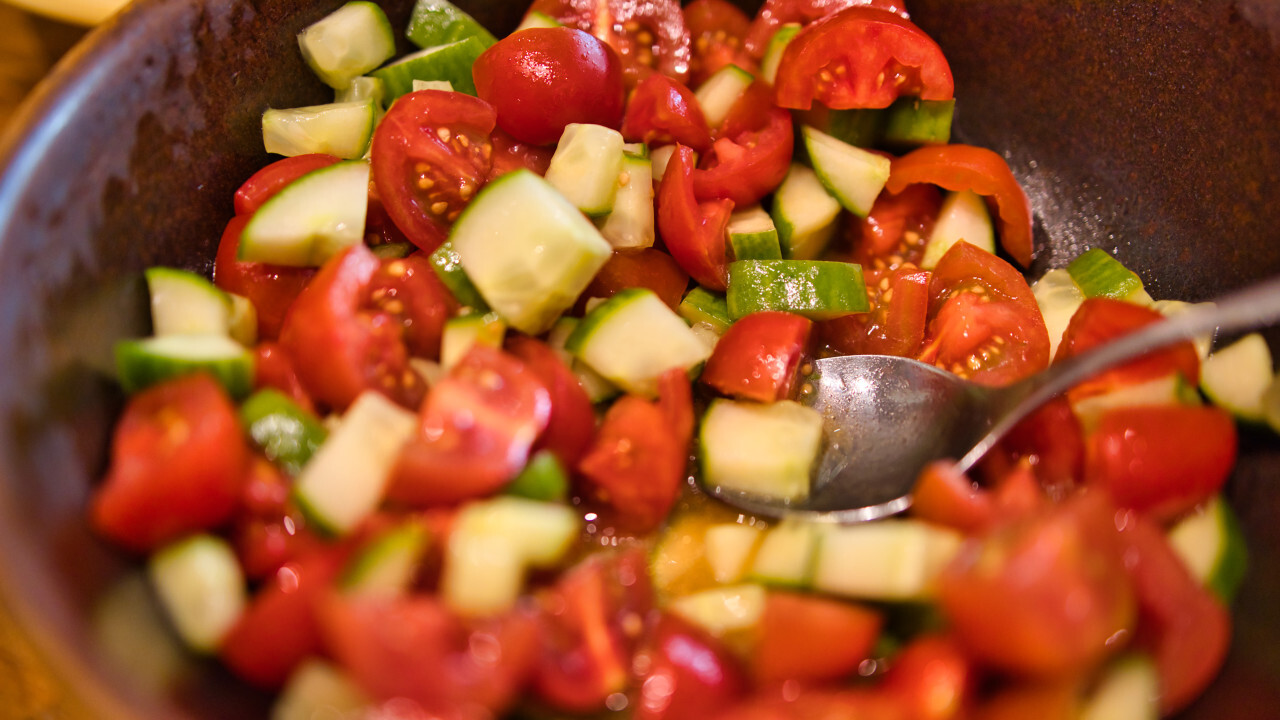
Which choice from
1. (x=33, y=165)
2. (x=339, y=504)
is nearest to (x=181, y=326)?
(x=33, y=165)

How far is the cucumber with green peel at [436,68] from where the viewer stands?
7.00 feet

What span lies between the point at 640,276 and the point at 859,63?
0.75 metres

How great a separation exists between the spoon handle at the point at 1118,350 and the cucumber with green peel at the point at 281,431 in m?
1.25

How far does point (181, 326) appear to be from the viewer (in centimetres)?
165

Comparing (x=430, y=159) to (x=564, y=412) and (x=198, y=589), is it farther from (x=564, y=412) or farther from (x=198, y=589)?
(x=198, y=589)

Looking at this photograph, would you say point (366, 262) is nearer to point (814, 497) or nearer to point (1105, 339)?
point (814, 497)

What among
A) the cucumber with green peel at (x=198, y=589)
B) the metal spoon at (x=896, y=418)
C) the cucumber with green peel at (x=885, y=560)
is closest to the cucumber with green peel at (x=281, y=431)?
the cucumber with green peel at (x=198, y=589)

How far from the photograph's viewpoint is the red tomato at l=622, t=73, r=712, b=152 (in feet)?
6.90

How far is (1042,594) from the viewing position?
1227mm

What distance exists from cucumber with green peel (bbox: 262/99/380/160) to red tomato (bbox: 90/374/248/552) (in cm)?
77

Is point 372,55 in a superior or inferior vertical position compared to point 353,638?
superior

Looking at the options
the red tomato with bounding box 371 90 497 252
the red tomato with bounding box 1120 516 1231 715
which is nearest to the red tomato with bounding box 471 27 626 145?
the red tomato with bounding box 371 90 497 252

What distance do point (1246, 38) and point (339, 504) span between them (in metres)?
2.13

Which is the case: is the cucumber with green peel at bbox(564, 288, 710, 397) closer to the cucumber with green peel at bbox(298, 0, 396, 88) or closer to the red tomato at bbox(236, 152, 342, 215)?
the red tomato at bbox(236, 152, 342, 215)
